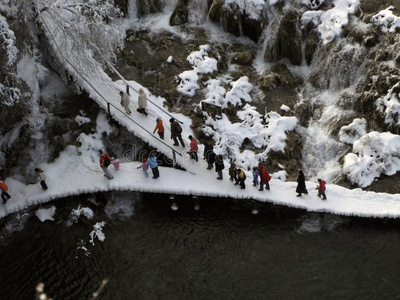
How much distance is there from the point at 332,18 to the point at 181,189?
A: 510 inches

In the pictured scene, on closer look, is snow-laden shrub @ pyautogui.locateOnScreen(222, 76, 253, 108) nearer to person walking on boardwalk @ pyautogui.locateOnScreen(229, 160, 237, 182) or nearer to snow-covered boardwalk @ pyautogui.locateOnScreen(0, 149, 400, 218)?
snow-covered boardwalk @ pyautogui.locateOnScreen(0, 149, 400, 218)

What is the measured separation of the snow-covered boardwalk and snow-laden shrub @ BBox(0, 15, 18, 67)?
490 centimetres

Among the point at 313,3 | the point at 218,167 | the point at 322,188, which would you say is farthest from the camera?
the point at 313,3

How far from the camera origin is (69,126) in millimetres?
18812

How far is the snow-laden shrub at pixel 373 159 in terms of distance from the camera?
54.7 ft

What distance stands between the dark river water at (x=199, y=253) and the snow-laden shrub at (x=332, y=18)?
35.2 ft

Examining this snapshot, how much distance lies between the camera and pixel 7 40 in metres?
15.8

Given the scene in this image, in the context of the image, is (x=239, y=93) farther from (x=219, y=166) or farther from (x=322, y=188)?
(x=322, y=188)

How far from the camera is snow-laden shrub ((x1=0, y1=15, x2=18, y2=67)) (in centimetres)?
1576

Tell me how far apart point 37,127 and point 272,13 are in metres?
14.5

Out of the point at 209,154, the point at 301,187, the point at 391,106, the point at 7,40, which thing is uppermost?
the point at 7,40

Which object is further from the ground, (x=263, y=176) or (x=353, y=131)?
(x=353, y=131)

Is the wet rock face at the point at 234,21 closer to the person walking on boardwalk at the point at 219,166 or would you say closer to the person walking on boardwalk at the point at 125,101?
the person walking on boardwalk at the point at 125,101

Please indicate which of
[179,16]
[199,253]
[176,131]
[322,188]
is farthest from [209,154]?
[179,16]
